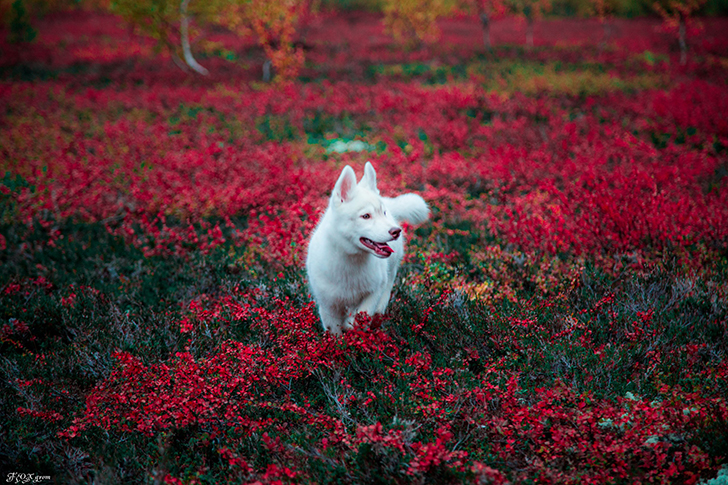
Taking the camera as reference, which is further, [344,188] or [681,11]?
[681,11]

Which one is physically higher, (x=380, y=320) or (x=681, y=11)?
(x=681, y=11)

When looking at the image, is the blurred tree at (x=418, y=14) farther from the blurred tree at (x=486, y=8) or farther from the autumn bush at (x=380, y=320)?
the autumn bush at (x=380, y=320)

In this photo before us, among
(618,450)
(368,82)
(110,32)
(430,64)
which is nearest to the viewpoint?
(618,450)

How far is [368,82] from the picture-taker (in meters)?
18.7

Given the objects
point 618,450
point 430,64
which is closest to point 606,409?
point 618,450

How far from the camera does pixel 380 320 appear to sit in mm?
3602

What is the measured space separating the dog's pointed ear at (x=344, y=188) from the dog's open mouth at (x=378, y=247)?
0.36m

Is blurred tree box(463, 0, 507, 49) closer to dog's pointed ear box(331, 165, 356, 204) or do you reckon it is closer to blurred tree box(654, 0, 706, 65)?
blurred tree box(654, 0, 706, 65)

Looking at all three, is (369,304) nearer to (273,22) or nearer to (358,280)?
(358,280)

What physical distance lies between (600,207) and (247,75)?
1866cm

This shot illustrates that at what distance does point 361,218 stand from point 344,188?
301 mm

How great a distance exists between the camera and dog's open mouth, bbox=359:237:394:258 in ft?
10.1

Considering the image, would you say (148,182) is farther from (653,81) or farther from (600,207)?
(653,81)

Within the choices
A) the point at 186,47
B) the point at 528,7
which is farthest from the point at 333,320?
the point at 528,7
